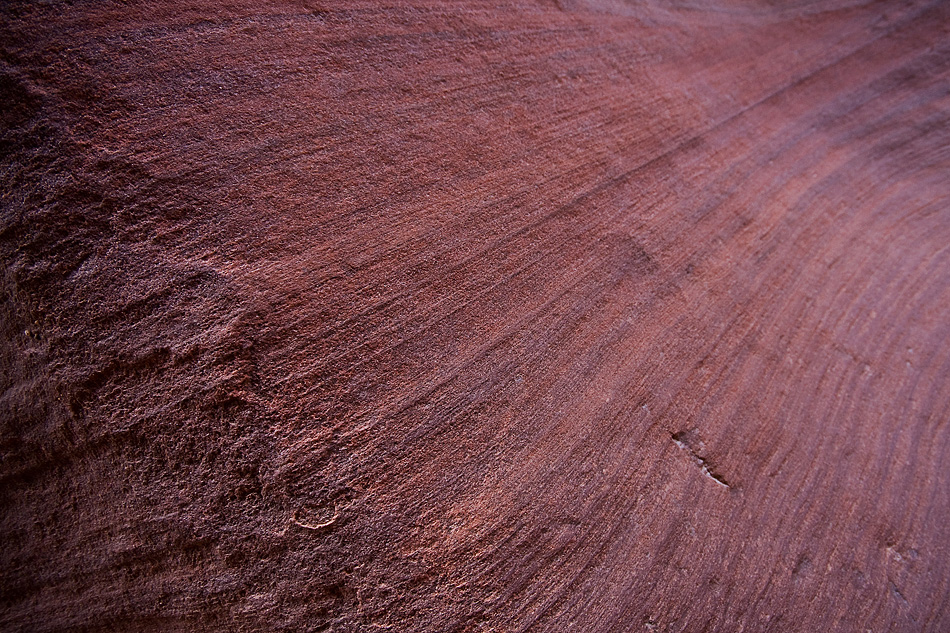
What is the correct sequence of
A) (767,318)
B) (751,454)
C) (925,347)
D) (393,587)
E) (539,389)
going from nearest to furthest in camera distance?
1. (393,587)
2. (539,389)
3. (751,454)
4. (767,318)
5. (925,347)

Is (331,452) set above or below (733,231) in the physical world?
below

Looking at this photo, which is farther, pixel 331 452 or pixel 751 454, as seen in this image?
pixel 751 454

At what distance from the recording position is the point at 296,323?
2.76ft

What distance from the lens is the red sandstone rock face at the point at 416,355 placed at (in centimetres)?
80

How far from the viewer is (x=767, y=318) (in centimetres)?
117

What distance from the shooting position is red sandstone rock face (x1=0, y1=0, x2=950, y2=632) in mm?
800

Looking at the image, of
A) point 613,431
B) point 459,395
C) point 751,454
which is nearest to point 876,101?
point 751,454

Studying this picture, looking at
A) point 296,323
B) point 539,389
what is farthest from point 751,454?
point 296,323

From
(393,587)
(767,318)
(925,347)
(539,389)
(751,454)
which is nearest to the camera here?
(393,587)

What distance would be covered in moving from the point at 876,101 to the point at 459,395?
162 cm

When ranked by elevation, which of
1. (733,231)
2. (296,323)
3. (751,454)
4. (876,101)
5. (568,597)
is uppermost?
(876,101)

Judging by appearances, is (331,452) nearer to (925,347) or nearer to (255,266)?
(255,266)

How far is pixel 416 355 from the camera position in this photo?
0.88 m

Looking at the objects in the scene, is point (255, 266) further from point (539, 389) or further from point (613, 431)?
point (613, 431)
